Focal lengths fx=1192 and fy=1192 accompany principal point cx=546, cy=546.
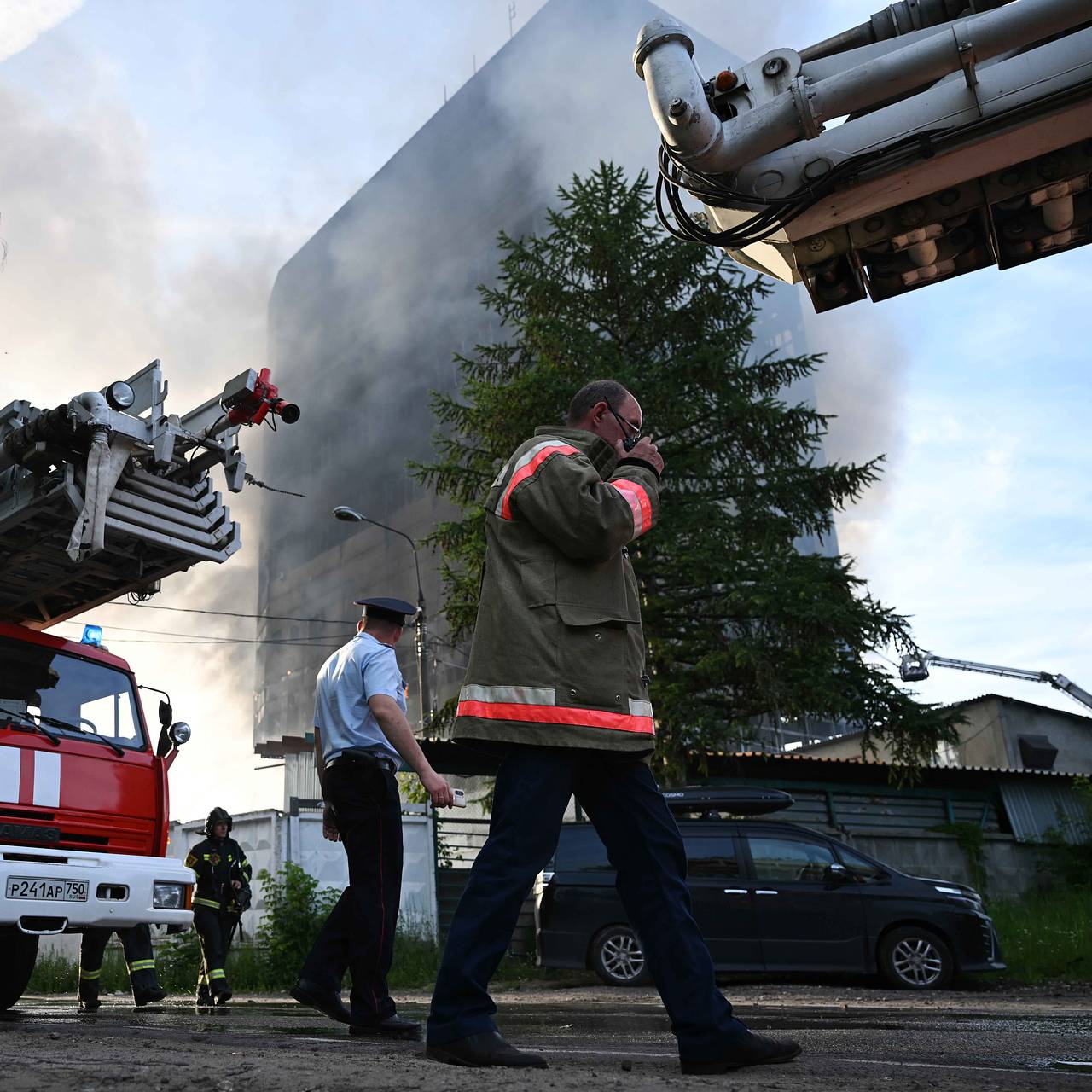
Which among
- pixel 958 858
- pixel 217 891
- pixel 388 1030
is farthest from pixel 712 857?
pixel 958 858

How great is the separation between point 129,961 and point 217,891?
1.38m

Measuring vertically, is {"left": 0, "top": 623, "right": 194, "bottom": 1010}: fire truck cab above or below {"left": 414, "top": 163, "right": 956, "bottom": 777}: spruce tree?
below

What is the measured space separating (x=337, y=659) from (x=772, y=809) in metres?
8.55

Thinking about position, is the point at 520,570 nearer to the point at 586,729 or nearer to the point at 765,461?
the point at 586,729

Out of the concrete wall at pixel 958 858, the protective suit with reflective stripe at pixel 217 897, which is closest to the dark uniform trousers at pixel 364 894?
the protective suit with reflective stripe at pixel 217 897

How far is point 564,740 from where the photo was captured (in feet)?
10.4

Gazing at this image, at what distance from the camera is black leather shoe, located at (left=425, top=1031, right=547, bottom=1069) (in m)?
2.95

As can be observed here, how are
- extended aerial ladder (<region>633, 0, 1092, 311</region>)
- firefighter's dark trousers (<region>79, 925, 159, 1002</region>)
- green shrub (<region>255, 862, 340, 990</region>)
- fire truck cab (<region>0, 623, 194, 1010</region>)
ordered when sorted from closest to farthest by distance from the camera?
extended aerial ladder (<region>633, 0, 1092, 311</region>) → fire truck cab (<region>0, 623, 194, 1010</region>) → firefighter's dark trousers (<region>79, 925, 159, 1002</region>) → green shrub (<region>255, 862, 340, 990</region>)

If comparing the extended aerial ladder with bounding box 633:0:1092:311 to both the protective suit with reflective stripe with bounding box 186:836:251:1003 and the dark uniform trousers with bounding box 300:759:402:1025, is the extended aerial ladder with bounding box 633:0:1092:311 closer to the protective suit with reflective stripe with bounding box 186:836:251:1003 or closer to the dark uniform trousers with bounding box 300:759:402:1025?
the dark uniform trousers with bounding box 300:759:402:1025

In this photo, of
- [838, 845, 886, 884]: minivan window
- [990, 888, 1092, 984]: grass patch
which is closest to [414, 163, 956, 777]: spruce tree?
[990, 888, 1092, 984]: grass patch

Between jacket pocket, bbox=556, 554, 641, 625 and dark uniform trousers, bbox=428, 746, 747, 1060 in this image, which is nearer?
dark uniform trousers, bbox=428, 746, 747, 1060

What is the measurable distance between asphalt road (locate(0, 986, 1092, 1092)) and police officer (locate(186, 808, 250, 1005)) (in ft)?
3.37

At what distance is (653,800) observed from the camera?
3.34 metres

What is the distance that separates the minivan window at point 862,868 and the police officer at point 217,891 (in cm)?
585
